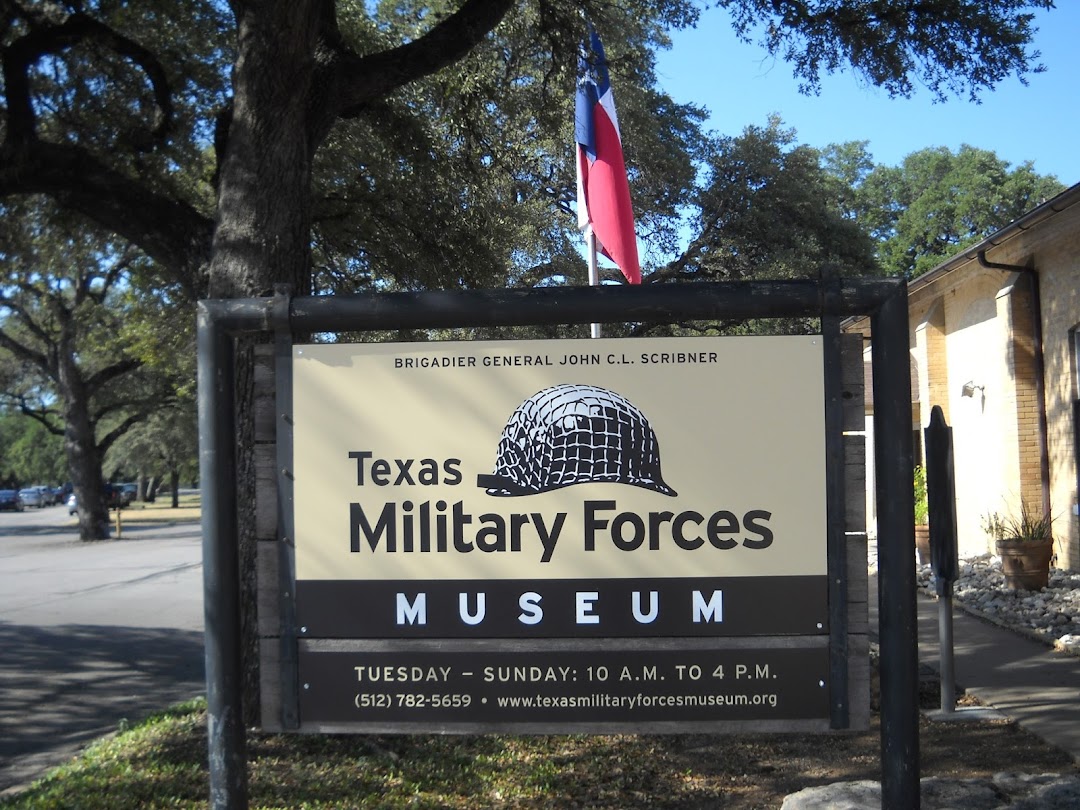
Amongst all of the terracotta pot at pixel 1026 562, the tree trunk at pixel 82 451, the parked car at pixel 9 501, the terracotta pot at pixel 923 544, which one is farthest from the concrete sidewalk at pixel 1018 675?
the parked car at pixel 9 501

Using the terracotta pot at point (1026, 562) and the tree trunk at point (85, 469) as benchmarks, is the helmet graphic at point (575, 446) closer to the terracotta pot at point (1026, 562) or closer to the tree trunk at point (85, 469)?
the terracotta pot at point (1026, 562)

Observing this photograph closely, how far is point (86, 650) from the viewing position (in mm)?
11500

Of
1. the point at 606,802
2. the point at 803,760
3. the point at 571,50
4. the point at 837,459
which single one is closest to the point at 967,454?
the point at 571,50

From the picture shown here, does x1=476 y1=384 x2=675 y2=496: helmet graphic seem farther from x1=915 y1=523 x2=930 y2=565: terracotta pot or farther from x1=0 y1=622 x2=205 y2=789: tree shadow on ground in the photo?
x1=915 y1=523 x2=930 y2=565: terracotta pot

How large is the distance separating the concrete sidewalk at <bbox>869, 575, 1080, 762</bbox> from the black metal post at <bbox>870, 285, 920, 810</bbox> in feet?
11.6

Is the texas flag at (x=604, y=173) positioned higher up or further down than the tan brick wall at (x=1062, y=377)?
higher up

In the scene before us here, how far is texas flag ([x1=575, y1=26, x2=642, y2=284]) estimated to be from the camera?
11250mm

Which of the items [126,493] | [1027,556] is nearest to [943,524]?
[1027,556]

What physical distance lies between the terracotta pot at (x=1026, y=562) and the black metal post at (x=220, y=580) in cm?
1139

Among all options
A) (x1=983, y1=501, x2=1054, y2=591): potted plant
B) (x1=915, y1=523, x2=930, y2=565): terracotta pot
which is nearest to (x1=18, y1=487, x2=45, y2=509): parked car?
(x1=915, y1=523, x2=930, y2=565): terracotta pot

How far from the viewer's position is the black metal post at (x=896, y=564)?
3303mm

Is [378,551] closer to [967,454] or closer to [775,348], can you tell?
[775,348]

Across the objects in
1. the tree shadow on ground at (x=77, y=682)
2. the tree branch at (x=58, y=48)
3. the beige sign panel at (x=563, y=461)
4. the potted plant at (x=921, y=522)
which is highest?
the tree branch at (x=58, y=48)

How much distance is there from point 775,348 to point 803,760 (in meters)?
4.08
